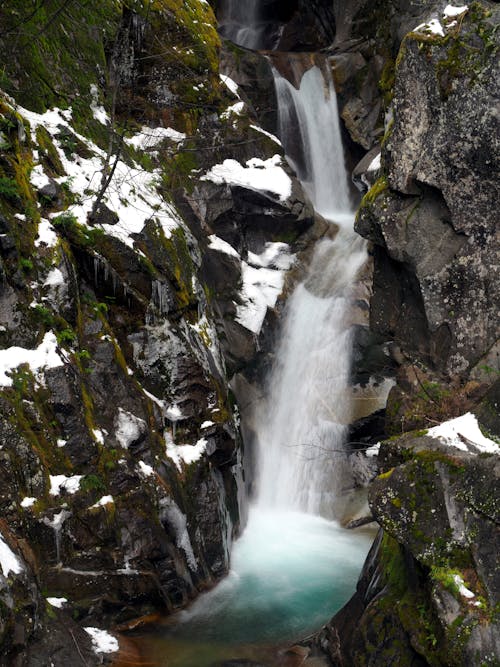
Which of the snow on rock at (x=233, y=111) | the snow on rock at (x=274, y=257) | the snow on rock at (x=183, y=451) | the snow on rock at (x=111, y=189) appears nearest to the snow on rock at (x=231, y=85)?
the snow on rock at (x=233, y=111)

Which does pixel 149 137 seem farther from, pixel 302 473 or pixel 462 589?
pixel 462 589

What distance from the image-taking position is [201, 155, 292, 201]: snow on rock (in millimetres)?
14984

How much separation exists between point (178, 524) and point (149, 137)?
8.19m

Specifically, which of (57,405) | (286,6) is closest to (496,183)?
(57,405)

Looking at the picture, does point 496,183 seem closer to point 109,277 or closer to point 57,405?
point 109,277

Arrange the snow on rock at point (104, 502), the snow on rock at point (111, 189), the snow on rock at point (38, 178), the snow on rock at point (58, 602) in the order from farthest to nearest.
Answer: the snow on rock at point (111, 189), the snow on rock at point (38, 178), the snow on rock at point (104, 502), the snow on rock at point (58, 602)

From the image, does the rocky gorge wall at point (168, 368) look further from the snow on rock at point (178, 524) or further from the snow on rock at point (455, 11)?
the snow on rock at point (455, 11)

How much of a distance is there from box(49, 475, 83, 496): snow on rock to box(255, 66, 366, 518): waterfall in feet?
17.6

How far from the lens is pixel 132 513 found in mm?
8531

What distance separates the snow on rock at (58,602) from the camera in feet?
24.0

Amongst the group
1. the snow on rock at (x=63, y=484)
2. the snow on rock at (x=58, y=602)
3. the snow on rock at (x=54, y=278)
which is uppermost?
the snow on rock at (x=54, y=278)

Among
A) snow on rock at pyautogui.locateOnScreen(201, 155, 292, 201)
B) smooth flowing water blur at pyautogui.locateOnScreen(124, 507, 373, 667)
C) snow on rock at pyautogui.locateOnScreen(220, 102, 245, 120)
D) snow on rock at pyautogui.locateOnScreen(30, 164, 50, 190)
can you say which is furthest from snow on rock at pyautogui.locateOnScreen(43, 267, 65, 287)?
snow on rock at pyautogui.locateOnScreen(220, 102, 245, 120)

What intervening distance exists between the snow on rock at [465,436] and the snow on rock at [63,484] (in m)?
4.31

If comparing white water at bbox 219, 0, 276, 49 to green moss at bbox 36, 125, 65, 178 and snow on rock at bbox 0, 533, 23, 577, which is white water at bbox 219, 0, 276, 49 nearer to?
green moss at bbox 36, 125, 65, 178
